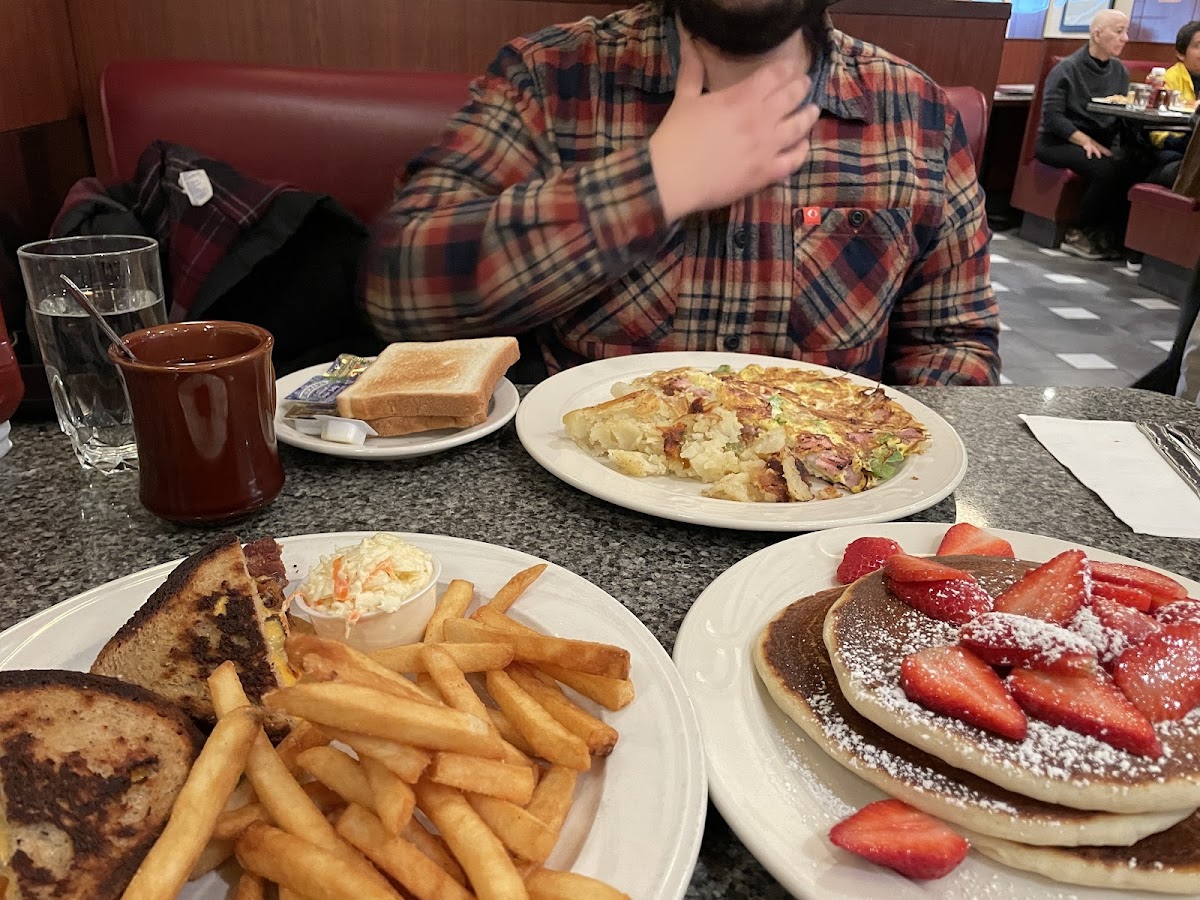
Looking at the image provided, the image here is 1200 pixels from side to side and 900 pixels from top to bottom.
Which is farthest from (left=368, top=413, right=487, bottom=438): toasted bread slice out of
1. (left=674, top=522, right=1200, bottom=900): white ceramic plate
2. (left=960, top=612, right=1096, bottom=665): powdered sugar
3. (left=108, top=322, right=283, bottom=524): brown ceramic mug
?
(left=960, top=612, right=1096, bottom=665): powdered sugar

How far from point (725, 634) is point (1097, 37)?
10726 millimetres

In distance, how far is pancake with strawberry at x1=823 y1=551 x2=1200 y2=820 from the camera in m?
0.72

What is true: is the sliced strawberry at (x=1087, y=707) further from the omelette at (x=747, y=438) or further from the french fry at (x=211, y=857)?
the french fry at (x=211, y=857)

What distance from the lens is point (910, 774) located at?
76 centimetres

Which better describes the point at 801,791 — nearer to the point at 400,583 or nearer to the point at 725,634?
the point at 725,634

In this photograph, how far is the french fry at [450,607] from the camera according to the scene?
934 millimetres

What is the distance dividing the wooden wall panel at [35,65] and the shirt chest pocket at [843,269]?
281 cm

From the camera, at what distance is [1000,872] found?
27.9 inches

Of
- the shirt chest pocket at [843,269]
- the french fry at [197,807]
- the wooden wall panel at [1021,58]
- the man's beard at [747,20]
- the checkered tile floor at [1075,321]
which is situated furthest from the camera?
the wooden wall panel at [1021,58]

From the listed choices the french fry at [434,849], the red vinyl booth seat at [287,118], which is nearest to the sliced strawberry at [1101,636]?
the french fry at [434,849]

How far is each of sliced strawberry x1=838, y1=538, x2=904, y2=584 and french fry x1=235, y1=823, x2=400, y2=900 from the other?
2.25 feet

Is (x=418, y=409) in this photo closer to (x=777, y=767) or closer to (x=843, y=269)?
(x=777, y=767)

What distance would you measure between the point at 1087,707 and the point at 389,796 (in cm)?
62

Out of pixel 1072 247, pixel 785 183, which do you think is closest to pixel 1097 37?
pixel 1072 247
